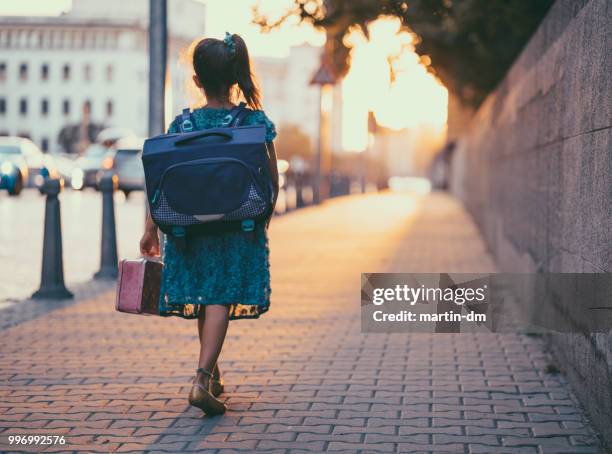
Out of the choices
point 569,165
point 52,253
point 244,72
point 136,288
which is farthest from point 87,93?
point 244,72

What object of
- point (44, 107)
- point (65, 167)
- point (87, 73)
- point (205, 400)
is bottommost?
point (205, 400)

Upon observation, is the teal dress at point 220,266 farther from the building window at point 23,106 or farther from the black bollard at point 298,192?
the building window at point 23,106

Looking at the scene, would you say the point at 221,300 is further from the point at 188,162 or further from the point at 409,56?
the point at 409,56

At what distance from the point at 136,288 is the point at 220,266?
1.46 ft

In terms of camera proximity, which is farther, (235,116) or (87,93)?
(87,93)

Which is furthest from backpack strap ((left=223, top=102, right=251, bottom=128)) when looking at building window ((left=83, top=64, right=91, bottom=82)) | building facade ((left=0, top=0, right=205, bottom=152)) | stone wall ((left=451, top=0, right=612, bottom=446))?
building window ((left=83, top=64, right=91, bottom=82))

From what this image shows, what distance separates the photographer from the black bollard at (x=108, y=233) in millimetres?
10477

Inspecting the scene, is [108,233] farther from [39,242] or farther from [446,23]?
[446,23]

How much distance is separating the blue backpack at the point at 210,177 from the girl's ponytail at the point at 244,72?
9.8 inches

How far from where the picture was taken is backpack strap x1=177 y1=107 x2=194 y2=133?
4.92 m

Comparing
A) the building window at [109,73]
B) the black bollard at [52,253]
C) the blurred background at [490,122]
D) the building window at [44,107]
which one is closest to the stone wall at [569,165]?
the blurred background at [490,122]

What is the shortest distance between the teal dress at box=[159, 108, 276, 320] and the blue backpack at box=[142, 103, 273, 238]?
0.13 meters

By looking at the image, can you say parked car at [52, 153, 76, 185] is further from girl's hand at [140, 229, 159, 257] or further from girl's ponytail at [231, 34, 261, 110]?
girl's ponytail at [231, 34, 261, 110]

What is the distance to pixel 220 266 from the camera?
4898 millimetres
